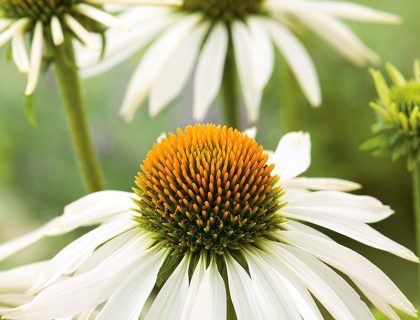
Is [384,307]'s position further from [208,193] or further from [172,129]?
[172,129]

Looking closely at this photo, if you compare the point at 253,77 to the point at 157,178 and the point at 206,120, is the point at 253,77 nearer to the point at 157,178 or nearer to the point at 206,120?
the point at 157,178

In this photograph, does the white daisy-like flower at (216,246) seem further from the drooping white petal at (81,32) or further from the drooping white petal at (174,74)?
the drooping white petal at (174,74)

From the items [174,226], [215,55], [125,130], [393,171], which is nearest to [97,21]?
[215,55]

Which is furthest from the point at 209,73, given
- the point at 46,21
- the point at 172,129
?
the point at 172,129

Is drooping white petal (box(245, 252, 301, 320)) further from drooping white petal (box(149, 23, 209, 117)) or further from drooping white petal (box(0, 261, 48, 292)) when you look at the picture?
drooping white petal (box(149, 23, 209, 117))

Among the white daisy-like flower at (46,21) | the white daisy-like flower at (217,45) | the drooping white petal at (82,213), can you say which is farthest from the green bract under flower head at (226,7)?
the drooping white petal at (82,213)

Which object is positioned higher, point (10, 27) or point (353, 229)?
point (10, 27)
